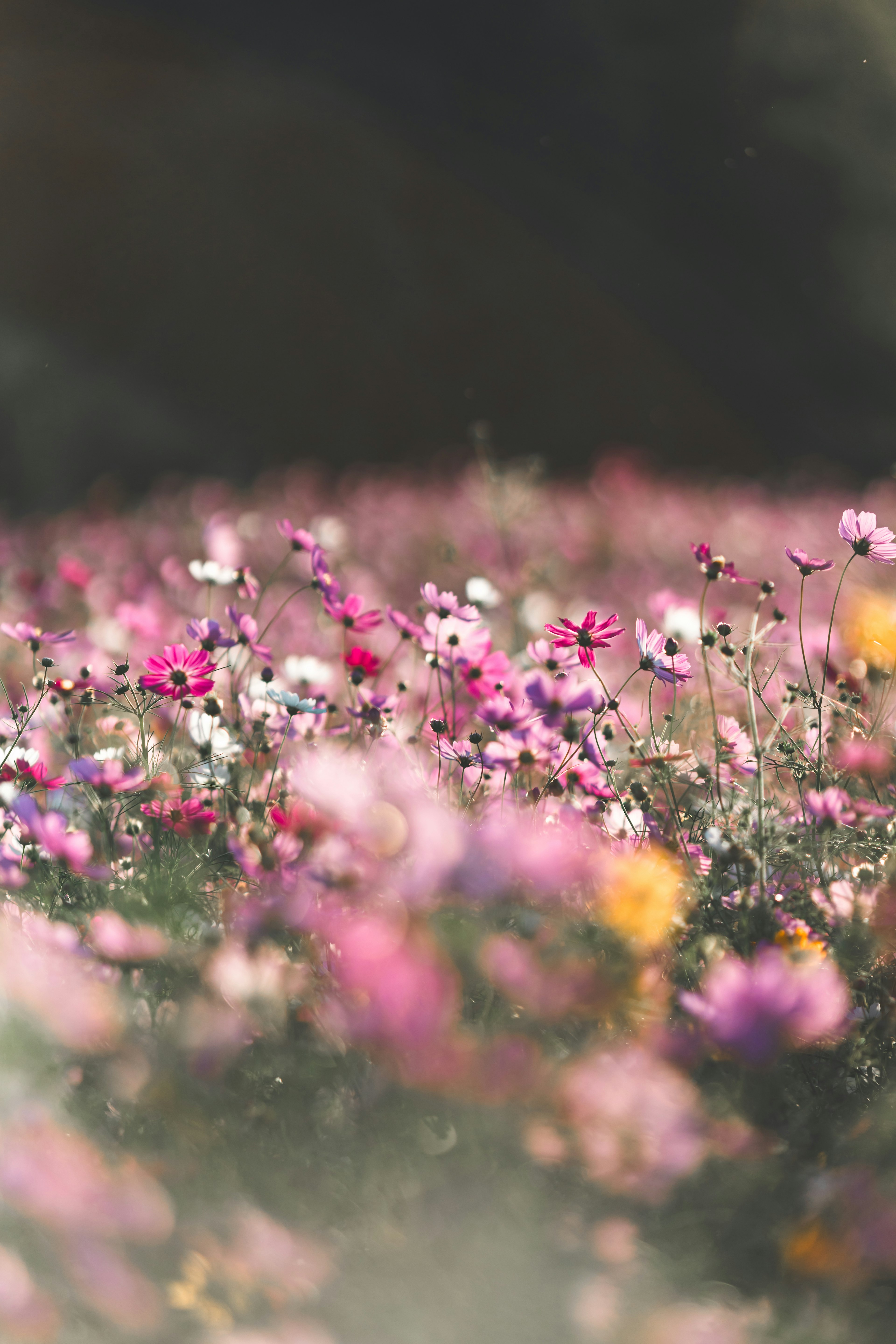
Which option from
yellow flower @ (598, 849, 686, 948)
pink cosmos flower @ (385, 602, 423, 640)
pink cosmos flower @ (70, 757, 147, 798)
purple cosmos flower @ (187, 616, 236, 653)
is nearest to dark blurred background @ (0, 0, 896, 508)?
pink cosmos flower @ (385, 602, 423, 640)

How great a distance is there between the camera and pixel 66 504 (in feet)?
15.5

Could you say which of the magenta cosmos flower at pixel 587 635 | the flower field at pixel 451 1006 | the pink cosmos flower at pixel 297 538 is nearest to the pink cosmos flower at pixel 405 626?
the flower field at pixel 451 1006

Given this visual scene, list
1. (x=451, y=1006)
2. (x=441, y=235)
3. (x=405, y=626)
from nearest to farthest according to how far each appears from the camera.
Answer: (x=451, y=1006)
(x=405, y=626)
(x=441, y=235)

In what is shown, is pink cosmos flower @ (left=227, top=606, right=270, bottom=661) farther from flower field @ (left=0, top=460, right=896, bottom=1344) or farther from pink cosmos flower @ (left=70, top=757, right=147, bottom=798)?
pink cosmos flower @ (left=70, top=757, right=147, bottom=798)

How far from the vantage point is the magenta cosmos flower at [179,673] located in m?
1.00

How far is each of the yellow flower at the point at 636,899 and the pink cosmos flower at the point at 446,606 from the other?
0.40 m

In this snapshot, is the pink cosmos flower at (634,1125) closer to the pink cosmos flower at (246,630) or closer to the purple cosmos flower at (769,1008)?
the purple cosmos flower at (769,1008)

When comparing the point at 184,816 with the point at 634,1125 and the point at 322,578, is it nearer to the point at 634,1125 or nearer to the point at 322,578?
the point at 322,578

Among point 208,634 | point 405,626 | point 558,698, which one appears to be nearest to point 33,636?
point 208,634

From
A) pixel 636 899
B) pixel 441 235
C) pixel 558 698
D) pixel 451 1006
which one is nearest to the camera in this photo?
pixel 451 1006

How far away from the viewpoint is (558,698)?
3.05 ft

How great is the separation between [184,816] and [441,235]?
4.34 metres

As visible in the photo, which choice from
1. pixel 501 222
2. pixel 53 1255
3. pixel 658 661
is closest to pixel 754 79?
pixel 501 222

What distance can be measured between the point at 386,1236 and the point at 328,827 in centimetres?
34
